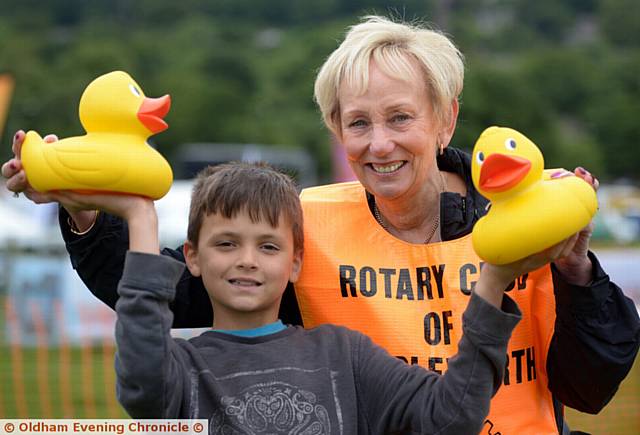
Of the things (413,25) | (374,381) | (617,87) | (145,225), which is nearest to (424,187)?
(413,25)

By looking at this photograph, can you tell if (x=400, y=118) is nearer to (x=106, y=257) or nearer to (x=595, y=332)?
(x=595, y=332)

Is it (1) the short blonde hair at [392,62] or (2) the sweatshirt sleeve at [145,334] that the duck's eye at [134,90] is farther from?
(1) the short blonde hair at [392,62]

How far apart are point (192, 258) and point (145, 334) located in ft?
1.64

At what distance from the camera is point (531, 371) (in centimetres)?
309

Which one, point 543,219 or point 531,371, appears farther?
point 531,371

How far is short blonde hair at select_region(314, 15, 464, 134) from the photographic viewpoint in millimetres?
3049

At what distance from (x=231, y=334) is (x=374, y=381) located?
400 millimetres

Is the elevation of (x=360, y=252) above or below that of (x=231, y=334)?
above

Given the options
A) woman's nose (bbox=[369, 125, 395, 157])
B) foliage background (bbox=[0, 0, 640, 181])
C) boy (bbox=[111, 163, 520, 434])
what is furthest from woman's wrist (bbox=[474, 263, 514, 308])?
foliage background (bbox=[0, 0, 640, 181])

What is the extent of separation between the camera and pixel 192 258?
2.87 m

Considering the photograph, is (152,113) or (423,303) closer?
(152,113)

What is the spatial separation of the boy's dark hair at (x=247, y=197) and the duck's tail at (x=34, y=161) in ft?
1.63

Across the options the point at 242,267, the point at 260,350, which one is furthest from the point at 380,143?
the point at 260,350

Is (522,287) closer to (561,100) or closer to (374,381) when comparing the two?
(374,381)
